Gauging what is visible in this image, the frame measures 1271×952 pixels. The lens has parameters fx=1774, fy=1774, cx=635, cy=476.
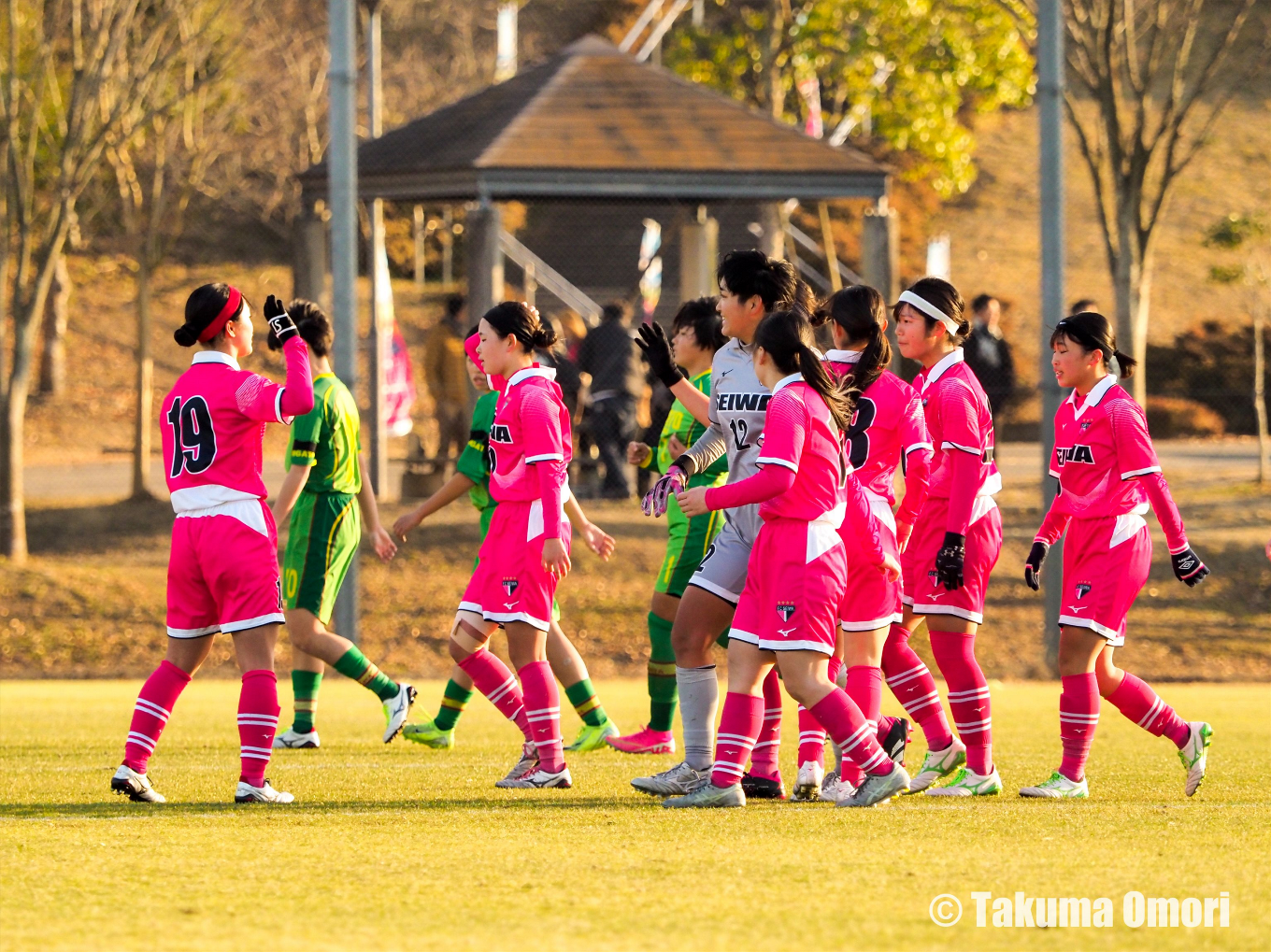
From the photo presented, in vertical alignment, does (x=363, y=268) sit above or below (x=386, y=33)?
below

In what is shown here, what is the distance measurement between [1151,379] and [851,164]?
1674cm

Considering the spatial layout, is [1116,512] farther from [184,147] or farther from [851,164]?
[184,147]

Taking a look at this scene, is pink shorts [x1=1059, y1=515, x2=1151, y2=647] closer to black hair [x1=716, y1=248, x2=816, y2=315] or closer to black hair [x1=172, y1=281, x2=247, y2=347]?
black hair [x1=716, y1=248, x2=816, y2=315]

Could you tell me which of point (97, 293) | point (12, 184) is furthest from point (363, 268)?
point (12, 184)

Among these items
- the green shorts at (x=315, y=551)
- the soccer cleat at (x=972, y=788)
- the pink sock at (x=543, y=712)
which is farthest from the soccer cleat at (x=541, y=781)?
the green shorts at (x=315, y=551)

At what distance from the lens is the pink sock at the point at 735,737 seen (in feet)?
20.4

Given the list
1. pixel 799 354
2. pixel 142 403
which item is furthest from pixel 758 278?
pixel 142 403

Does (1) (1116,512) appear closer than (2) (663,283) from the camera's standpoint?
Yes

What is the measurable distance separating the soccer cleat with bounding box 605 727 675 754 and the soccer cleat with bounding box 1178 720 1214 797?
2.40 m

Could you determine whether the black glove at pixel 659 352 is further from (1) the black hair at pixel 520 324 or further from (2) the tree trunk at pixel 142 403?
(2) the tree trunk at pixel 142 403

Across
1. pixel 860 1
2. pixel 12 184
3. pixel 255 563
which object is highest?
pixel 860 1

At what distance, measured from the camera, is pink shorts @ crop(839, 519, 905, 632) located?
21.2 ft

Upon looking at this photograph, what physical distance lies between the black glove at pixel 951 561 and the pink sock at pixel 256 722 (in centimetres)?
247

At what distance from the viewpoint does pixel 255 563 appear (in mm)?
6375
